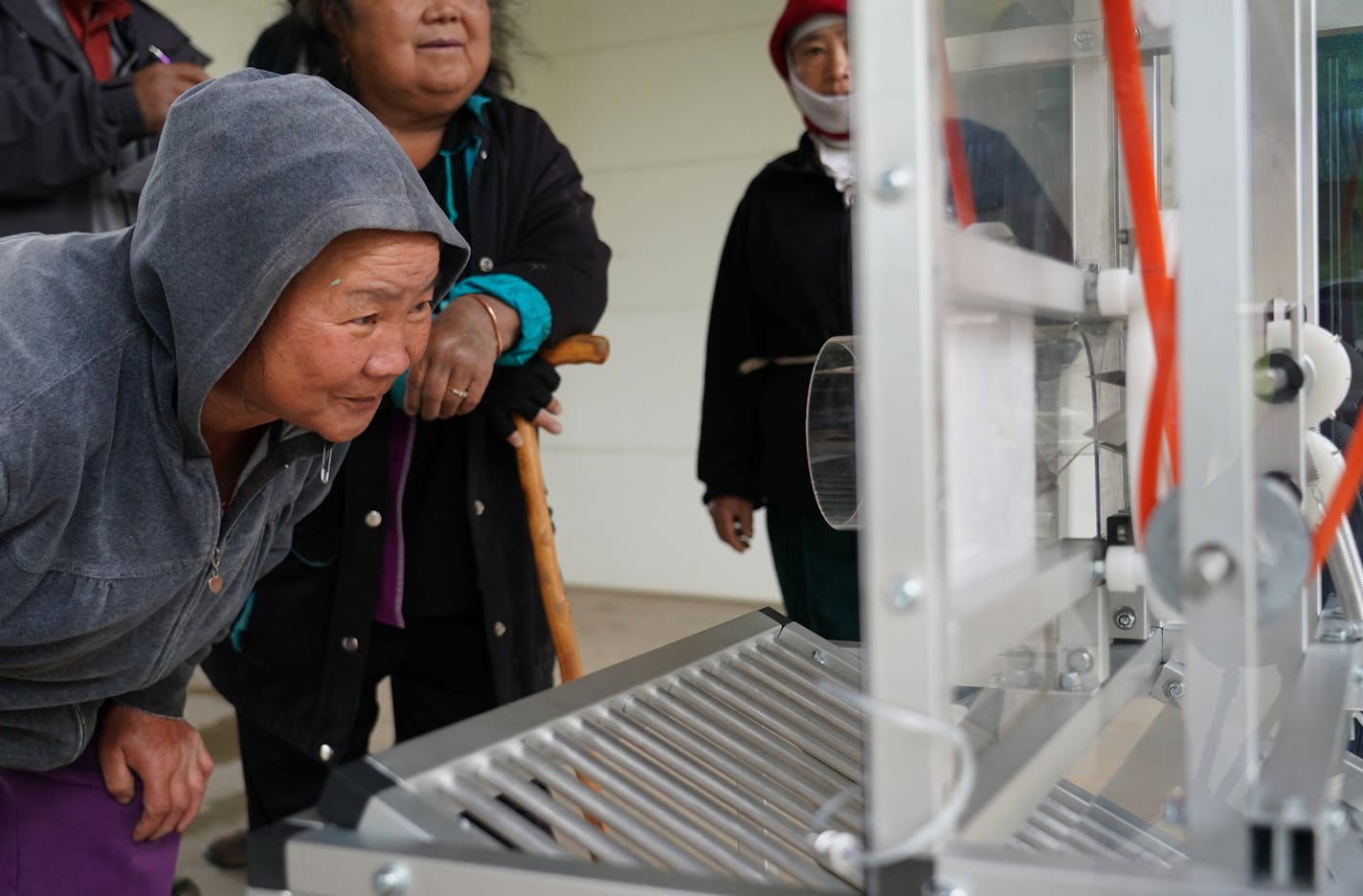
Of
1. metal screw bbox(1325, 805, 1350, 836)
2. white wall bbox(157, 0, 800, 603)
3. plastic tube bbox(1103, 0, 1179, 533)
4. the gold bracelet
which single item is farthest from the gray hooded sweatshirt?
white wall bbox(157, 0, 800, 603)

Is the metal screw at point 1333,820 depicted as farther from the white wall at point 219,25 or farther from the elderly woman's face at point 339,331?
the white wall at point 219,25

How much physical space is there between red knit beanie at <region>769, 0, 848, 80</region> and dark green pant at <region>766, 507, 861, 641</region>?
71 cm

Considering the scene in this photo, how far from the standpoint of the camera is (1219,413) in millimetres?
575

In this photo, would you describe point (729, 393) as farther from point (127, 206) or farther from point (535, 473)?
point (127, 206)

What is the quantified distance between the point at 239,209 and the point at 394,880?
0.61 m

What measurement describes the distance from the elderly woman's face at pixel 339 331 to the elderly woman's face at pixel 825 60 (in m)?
0.98

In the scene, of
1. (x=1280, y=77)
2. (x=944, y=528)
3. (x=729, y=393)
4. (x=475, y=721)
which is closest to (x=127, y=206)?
(x=729, y=393)

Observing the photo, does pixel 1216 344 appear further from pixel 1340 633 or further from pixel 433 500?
pixel 433 500

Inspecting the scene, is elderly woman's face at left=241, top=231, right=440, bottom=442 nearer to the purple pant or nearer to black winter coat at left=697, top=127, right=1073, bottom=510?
→ the purple pant

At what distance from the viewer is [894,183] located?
54 cm

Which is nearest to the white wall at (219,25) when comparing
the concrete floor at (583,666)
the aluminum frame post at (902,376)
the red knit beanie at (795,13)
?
the concrete floor at (583,666)

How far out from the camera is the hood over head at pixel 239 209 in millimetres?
1057

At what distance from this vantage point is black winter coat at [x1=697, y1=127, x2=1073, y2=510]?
1.99 m

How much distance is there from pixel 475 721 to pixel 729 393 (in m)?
1.45
